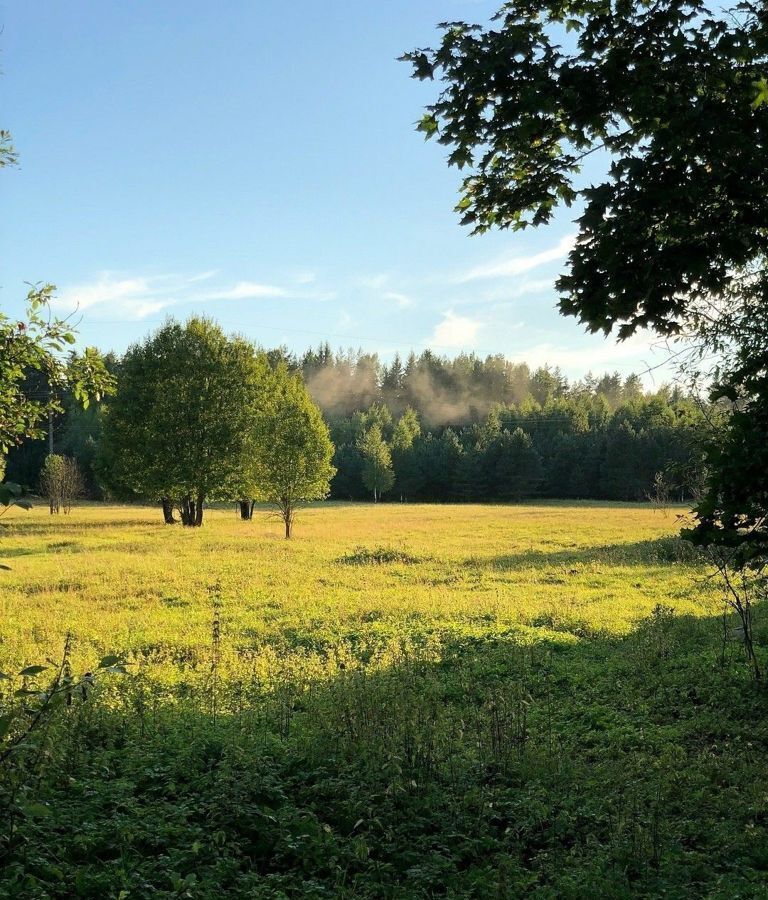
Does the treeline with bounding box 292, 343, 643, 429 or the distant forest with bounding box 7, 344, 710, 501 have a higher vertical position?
the treeline with bounding box 292, 343, 643, 429

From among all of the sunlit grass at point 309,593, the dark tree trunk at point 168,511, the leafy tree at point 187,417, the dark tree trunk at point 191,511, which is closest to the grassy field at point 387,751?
the sunlit grass at point 309,593

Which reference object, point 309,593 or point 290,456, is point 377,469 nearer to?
point 290,456

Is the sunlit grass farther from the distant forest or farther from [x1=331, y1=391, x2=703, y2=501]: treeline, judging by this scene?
[x1=331, y1=391, x2=703, y2=501]: treeline

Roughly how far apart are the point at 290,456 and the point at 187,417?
9.46 metres

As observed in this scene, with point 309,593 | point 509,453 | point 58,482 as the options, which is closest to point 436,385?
point 509,453

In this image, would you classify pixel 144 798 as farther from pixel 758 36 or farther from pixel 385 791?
pixel 758 36

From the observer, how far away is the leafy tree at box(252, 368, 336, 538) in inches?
1597

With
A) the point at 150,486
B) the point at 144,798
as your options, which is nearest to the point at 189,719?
the point at 144,798

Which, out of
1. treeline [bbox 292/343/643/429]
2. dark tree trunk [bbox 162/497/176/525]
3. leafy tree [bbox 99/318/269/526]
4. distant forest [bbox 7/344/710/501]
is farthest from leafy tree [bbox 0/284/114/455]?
treeline [bbox 292/343/643/429]

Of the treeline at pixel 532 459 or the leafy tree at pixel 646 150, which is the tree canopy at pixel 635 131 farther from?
the treeline at pixel 532 459

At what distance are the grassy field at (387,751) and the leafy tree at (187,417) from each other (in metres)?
28.4

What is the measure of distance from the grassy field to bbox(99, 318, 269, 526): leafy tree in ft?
93.1

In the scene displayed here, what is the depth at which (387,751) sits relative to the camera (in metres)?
7.02

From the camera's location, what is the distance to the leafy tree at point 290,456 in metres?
40.6
